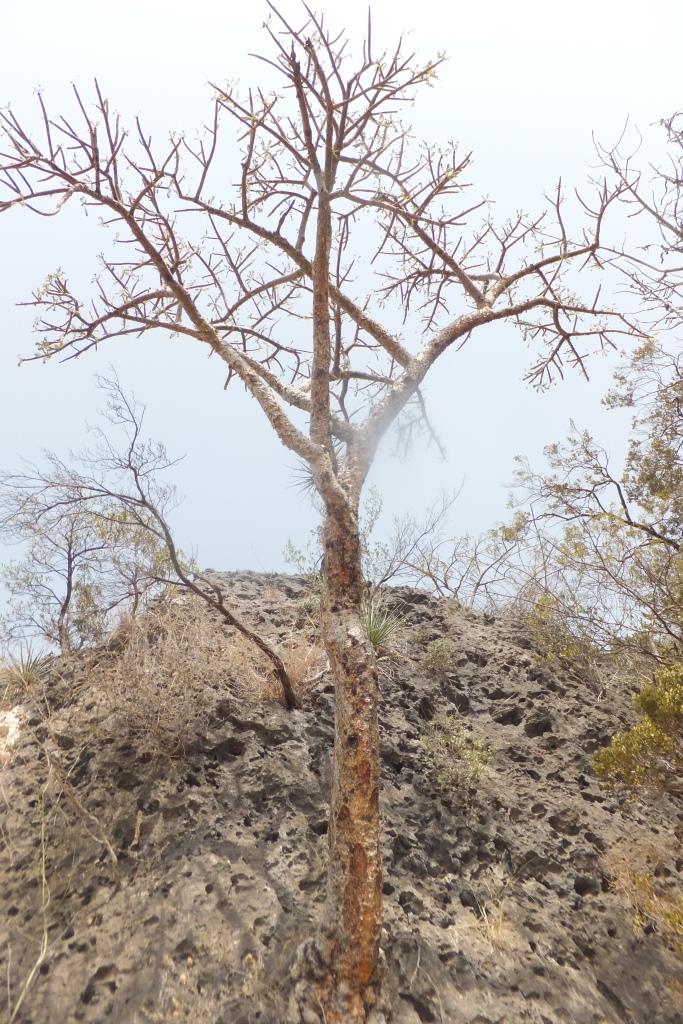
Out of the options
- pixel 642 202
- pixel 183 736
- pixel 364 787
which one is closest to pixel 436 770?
pixel 364 787

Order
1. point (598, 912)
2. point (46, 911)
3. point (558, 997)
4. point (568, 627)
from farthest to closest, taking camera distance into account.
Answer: point (568, 627)
point (598, 912)
point (46, 911)
point (558, 997)

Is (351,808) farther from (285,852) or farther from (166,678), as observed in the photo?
(166,678)

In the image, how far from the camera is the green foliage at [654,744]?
13.2 ft

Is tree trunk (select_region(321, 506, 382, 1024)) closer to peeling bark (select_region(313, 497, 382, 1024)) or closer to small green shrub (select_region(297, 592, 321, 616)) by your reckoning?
peeling bark (select_region(313, 497, 382, 1024))

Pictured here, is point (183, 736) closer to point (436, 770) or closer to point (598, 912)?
point (436, 770)

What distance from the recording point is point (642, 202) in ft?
24.1

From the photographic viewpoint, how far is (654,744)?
4.08 metres

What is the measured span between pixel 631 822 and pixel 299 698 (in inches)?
123

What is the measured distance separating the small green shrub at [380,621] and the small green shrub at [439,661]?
51 centimetres

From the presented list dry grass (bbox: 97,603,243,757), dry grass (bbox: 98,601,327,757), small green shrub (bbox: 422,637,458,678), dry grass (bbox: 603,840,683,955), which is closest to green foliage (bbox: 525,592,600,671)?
small green shrub (bbox: 422,637,458,678)

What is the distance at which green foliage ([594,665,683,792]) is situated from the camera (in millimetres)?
4023

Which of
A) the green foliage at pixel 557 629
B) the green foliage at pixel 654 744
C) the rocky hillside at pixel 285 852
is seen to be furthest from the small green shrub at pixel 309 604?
the green foliage at pixel 654 744

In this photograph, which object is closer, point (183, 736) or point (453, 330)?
point (183, 736)

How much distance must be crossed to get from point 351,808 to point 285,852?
99 cm
